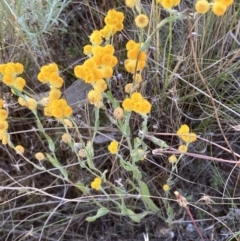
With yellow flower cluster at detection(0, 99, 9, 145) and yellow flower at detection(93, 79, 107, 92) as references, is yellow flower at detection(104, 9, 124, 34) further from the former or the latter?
yellow flower cluster at detection(0, 99, 9, 145)

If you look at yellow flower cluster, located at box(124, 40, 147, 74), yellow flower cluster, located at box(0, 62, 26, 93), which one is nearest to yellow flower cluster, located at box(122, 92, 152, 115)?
yellow flower cluster, located at box(124, 40, 147, 74)

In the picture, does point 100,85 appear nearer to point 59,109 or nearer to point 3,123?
point 59,109

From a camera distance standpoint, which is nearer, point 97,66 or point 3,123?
point 97,66

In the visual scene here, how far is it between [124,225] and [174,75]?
0.36 meters

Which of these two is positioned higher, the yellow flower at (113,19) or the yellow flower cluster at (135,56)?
the yellow flower at (113,19)

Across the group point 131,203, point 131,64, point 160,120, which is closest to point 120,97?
point 160,120

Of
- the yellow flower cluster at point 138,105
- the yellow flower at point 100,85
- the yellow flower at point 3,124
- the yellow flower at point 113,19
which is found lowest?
the yellow flower at point 3,124

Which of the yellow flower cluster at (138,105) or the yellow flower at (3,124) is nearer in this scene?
the yellow flower cluster at (138,105)

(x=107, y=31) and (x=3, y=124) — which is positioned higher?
(x=107, y=31)

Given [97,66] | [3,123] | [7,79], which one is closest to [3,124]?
[3,123]

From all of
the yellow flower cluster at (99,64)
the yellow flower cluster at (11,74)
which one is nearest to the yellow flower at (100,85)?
the yellow flower cluster at (99,64)

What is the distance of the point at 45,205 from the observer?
47.3 inches

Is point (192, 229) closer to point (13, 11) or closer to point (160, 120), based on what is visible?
point (160, 120)

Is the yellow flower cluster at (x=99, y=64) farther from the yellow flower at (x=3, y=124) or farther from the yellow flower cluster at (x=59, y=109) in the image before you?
the yellow flower at (x=3, y=124)
